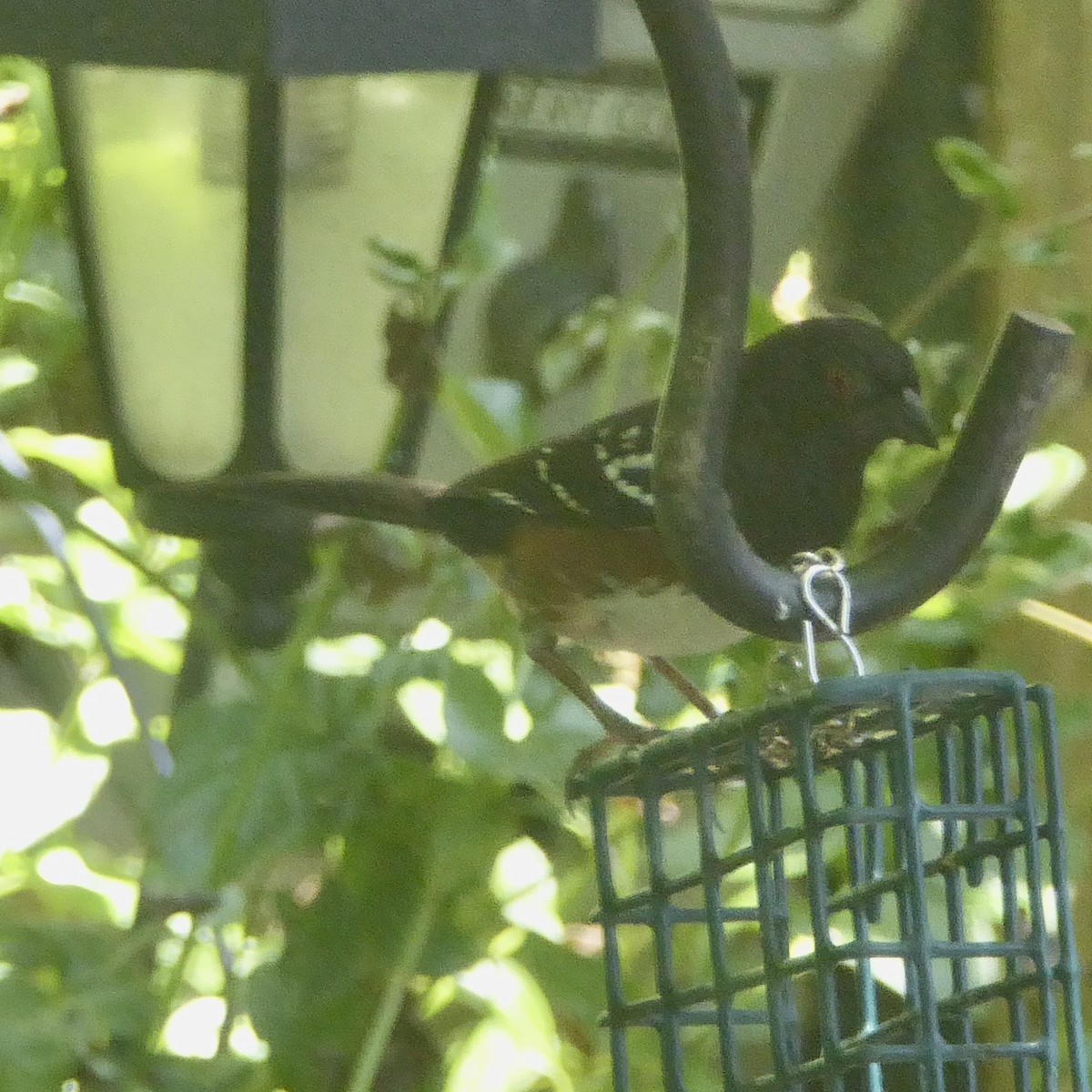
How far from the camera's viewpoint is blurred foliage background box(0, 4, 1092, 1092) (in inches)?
42.0

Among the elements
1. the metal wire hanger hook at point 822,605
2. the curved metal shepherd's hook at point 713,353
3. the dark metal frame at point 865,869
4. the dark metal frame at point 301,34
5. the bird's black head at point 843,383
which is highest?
the dark metal frame at point 301,34

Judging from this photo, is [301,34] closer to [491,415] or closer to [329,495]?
[329,495]

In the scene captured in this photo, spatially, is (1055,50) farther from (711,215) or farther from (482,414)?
(711,215)

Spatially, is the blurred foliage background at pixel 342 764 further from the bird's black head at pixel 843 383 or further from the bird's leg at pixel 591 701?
the bird's black head at pixel 843 383

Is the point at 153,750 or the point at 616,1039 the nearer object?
the point at 616,1039

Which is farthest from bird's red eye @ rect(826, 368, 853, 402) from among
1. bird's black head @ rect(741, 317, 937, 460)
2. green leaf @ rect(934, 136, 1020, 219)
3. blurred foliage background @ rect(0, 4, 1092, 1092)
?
green leaf @ rect(934, 136, 1020, 219)

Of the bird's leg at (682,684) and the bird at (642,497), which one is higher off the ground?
the bird at (642,497)

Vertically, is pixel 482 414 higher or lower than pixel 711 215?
higher

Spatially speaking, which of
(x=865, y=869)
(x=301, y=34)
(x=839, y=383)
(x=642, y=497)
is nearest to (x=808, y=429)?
(x=839, y=383)

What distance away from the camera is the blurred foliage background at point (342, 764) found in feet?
3.50

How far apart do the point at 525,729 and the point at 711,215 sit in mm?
684

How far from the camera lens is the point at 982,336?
170 centimetres

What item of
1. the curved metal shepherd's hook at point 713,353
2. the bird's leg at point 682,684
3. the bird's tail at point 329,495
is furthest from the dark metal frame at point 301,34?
the bird's leg at point 682,684

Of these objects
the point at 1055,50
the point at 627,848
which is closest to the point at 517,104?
the point at 1055,50
